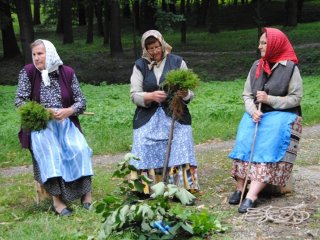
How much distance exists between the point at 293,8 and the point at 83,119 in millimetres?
21165

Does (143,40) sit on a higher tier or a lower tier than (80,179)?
higher

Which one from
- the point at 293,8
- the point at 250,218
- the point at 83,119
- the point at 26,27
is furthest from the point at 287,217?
the point at 293,8

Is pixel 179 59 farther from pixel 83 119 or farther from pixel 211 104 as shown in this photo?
pixel 211 104

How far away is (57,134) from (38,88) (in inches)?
19.5

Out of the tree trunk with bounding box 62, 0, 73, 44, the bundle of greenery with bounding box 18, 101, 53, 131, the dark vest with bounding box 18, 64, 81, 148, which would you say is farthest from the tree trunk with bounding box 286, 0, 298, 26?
the bundle of greenery with bounding box 18, 101, 53, 131

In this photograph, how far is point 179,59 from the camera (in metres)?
5.88

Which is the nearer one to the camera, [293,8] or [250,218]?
[250,218]

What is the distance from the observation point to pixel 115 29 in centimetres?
2408

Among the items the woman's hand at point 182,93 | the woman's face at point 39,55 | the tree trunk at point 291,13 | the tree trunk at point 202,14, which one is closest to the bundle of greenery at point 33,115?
the woman's face at point 39,55

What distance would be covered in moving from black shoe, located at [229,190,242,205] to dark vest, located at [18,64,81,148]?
5.61 feet

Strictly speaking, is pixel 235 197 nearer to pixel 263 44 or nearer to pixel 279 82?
pixel 279 82

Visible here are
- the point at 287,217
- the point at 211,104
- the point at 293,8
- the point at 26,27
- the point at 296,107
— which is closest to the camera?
the point at 287,217

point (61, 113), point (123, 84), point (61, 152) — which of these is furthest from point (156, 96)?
point (123, 84)

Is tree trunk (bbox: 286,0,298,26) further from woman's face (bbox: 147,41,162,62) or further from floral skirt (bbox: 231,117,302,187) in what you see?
floral skirt (bbox: 231,117,302,187)
